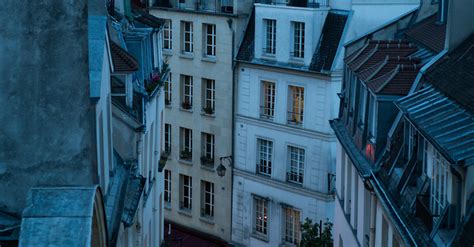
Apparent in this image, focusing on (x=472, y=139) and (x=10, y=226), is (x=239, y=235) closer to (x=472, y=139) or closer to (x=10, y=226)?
(x=472, y=139)

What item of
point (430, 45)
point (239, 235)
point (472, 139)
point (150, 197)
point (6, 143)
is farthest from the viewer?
point (239, 235)

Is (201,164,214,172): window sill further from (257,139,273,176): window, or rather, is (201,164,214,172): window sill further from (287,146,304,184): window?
(287,146,304,184): window

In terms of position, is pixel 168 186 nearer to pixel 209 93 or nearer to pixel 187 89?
pixel 187 89

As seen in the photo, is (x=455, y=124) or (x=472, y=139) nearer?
(x=472, y=139)

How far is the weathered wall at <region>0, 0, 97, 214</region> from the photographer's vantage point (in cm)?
1165

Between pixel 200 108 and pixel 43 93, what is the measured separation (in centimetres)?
3779

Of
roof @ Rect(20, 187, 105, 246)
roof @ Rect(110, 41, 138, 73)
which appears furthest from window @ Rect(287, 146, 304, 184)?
roof @ Rect(20, 187, 105, 246)

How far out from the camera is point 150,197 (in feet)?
106

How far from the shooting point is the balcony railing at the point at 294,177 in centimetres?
4472

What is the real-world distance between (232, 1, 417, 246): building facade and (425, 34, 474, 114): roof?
1980cm

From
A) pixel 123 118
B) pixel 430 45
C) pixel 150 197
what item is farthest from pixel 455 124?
pixel 150 197

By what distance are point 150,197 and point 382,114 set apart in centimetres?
1053

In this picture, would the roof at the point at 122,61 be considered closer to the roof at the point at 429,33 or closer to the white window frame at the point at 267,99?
the roof at the point at 429,33

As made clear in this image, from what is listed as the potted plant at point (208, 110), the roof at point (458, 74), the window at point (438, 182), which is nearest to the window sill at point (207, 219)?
the potted plant at point (208, 110)
